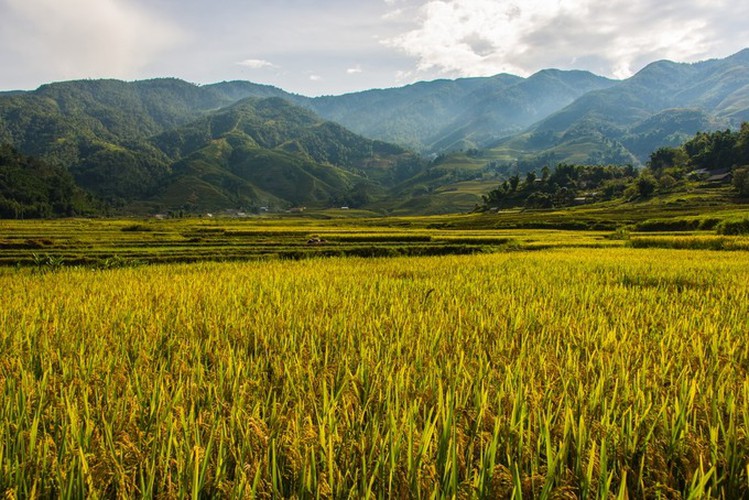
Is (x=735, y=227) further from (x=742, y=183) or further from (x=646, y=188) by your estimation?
(x=646, y=188)

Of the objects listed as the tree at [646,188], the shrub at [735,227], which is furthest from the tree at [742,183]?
the shrub at [735,227]

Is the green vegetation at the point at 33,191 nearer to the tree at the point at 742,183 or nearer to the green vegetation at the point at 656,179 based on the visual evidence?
the green vegetation at the point at 656,179

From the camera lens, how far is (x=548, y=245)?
2834cm

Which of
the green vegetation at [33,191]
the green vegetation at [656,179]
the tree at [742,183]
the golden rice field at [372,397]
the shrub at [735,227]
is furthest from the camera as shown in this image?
the green vegetation at [33,191]

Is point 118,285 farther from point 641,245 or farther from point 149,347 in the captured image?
point 641,245

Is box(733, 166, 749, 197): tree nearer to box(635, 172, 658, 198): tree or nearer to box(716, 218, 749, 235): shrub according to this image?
box(635, 172, 658, 198): tree

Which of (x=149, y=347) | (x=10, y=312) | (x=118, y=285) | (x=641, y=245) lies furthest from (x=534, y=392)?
(x=641, y=245)

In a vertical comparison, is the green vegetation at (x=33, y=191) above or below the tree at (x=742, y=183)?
above

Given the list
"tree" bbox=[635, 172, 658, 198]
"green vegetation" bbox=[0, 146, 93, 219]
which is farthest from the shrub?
"green vegetation" bbox=[0, 146, 93, 219]

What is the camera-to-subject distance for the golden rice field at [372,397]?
6.66ft

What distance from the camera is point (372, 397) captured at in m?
3.13

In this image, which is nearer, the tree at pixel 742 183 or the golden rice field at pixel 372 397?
the golden rice field at pixel 372 397

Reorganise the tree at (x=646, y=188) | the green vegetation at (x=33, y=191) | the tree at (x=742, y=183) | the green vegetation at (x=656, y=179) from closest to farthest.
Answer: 1. the tree at (x=742, y=183)
2. the tree at (x=646, y=188)
3. the green vegetation at (x=656, y=179)
4. the green vegetation at (x=33, y=191)

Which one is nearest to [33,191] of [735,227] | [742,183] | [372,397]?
[372,397]
